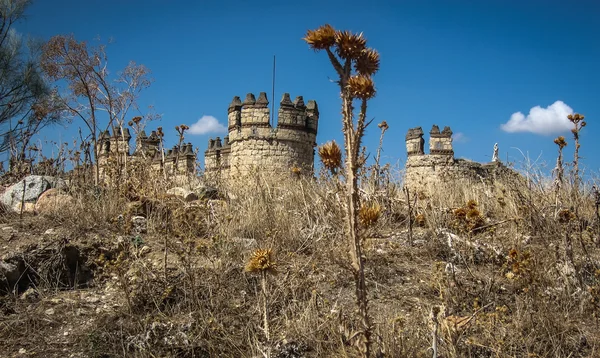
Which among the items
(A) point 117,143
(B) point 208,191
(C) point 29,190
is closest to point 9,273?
(C) point 29,190

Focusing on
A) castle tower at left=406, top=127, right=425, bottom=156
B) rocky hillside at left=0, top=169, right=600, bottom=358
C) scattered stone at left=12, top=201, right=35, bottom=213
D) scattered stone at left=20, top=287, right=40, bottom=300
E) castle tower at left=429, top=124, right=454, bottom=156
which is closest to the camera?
rocky hillside at left=0, top=169, right=600, bottom=358

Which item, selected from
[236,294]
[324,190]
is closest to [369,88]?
[236,294]

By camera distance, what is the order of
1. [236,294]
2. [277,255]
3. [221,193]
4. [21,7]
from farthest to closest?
[21,7] < [221,193] < [277,255] < [236,294]

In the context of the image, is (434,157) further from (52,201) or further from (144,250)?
(144,250)

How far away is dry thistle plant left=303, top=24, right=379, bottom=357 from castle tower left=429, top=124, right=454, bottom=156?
13420mm

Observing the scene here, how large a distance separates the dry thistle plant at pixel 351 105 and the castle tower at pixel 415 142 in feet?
44.0

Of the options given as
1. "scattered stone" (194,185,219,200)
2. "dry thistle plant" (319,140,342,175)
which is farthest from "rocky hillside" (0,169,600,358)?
"scattered stone" (194,185,219,200)

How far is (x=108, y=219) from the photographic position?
558 centimetres

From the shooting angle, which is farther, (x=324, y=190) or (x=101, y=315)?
(x=324, y=190)

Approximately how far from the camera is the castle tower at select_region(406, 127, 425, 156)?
15477 millimetres

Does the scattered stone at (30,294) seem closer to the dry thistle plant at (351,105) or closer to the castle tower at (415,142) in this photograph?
the dry thistle plant at (351,105)

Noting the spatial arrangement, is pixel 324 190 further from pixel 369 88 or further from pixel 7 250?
pixel 369 88

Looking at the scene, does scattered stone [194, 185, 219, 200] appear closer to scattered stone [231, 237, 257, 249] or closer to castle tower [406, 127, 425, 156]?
scattered stone [231, 237, 257, 249]

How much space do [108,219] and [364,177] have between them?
3.29 metres
